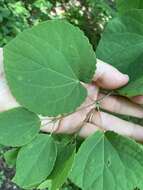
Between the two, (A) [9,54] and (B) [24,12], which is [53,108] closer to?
(A) [9,54]

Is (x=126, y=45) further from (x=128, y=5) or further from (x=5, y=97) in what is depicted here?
(x=5, y=97)

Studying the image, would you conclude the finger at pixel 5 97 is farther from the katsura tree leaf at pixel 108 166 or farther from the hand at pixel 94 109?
→ the katsura tree leaf at pixel 108 166

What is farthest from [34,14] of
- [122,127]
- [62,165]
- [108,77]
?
[62,165]

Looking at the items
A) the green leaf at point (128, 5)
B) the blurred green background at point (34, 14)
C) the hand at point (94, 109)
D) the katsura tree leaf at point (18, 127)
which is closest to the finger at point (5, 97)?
the hand at point (94, 109)

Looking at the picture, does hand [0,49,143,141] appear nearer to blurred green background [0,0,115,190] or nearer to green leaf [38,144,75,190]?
green leaf [38,144,75,190]

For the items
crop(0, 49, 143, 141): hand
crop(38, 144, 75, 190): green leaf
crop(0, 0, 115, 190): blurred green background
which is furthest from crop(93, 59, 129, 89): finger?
crop(0, 0, 115, 190): blurred green background

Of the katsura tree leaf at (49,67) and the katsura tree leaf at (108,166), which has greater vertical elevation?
the katsura tree leaf at (49,67)
